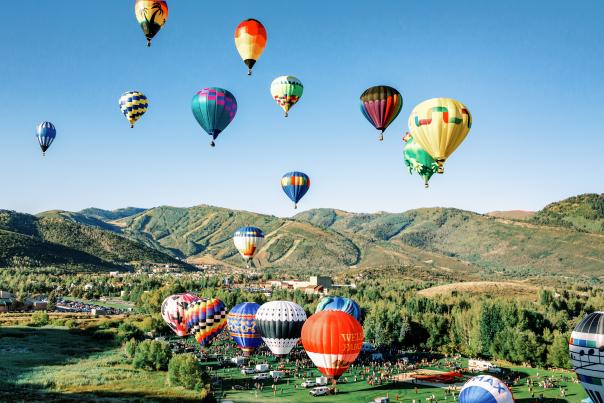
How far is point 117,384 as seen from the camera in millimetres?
45062

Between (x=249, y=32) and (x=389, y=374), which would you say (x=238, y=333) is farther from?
(x=249, y=32)

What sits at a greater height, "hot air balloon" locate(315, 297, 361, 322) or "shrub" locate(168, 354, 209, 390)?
"hot air balloon" locate(315, 297, 361, 322)

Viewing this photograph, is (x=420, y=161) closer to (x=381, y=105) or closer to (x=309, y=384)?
(x=381, y=105)

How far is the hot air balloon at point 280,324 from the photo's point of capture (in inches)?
2040

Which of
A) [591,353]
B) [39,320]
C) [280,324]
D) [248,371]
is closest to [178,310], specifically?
[248,371]

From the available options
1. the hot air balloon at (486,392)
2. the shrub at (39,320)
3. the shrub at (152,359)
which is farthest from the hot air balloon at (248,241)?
the shrub at (39,320)

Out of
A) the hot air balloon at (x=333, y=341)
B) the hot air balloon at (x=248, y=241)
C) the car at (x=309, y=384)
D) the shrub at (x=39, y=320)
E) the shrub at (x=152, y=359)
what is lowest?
the car at (x=309, y=384)

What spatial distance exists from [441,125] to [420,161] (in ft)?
32.3

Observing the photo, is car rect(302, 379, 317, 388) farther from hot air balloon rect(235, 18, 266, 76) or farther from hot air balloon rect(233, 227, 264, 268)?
hot air balloon rect(235, 18, 266, 76)

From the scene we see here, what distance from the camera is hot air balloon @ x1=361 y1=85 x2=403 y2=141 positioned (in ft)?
159

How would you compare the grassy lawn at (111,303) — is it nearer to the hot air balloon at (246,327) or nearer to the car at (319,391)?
the hot air balloon at (246,327)

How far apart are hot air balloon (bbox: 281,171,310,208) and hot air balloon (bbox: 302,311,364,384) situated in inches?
910

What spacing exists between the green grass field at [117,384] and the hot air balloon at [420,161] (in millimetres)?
17618

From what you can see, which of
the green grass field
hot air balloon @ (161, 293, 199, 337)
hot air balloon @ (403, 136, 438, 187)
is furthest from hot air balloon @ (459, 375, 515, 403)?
hot air balloon @ (161, 293, 199, 337)
